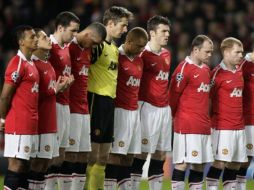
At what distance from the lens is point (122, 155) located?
12125mm

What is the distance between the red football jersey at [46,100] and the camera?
1100 cm

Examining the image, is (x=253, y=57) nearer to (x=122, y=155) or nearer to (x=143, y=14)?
→ (x=122, y=155)

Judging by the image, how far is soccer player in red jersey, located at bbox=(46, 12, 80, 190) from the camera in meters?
11.3

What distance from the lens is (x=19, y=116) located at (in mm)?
10547

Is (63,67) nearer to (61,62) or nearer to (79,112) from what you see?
(61,62)

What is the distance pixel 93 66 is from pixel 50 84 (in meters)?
0.94

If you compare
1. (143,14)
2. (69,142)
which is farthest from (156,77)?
(143,14)

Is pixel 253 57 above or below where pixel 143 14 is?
below

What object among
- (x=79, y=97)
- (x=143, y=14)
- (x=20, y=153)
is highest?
(x=143, y=14)

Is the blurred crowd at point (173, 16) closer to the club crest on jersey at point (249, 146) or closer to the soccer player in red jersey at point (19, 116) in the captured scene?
the club crest on jersey at point (249, 146)

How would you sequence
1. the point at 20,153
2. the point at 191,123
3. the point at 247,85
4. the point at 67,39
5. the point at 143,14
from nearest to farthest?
1. the point at 20,153
2. the point at 67,39
3. the point at 191,123
4. the point at 247,85
5. the point at 143,14

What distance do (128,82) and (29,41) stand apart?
1779mm

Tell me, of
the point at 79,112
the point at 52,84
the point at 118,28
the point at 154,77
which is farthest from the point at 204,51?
the point at 52,84

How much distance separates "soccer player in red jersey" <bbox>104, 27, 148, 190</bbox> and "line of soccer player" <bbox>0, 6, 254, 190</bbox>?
12 mm
